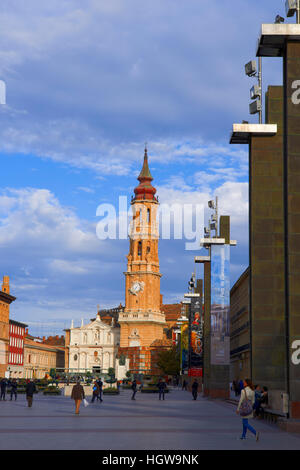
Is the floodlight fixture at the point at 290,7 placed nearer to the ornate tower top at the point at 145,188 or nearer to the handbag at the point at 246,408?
the handbag at the point at 246,408

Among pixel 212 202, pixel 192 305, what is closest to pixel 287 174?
→ pixel 212 202

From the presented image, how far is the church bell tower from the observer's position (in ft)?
547

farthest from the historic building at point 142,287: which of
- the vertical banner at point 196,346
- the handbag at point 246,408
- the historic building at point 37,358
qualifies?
the handbag at point 246,408

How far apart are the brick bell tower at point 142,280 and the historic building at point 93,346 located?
14.0m

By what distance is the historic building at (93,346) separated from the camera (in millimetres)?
180875

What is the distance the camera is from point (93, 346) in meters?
183

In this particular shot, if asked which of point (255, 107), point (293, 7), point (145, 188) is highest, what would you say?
point (145, 188)

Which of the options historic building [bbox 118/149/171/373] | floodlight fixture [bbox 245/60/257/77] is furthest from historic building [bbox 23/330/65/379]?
floodlight fixture [bbox 245/60/257/77]

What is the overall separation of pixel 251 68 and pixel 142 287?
138m

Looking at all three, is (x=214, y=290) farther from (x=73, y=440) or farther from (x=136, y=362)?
(x=136, y=362)

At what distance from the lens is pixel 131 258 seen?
563ft

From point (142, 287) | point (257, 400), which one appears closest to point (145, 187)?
point (142, 287)

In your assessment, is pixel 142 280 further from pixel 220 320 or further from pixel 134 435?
pixel 134 435

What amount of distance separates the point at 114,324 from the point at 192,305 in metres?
129
